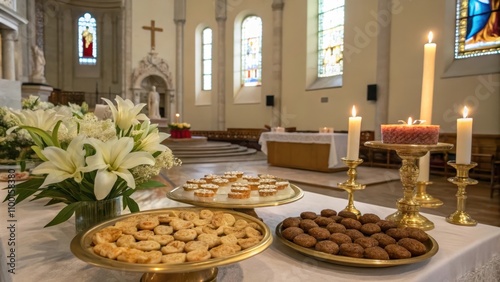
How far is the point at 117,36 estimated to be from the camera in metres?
19.8

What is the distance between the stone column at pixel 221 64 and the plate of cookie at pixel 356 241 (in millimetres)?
14242

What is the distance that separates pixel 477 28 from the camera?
8188mm

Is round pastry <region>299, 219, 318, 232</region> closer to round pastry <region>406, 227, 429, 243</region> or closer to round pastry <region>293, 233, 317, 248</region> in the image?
round pastry <region>293, 233, 317, 248</region>

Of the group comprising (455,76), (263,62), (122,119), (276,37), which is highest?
(276,37)

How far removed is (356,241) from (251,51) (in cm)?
1435

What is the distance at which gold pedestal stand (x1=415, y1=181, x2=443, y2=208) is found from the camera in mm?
1668

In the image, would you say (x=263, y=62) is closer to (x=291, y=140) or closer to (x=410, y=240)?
(x=291, y=140)

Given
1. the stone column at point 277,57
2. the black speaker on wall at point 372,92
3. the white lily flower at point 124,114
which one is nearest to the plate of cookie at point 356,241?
the white lily flower at point 124,114

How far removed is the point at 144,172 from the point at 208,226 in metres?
0.32

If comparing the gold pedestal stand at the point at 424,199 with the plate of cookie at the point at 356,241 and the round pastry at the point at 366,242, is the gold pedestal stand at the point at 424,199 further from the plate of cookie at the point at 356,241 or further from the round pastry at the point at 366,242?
the round pastry at the point at 366,242

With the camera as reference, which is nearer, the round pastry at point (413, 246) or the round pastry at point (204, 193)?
the round pastry at point (413, 246)

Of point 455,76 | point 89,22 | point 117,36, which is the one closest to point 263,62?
point 455,76

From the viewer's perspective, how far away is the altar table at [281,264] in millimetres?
1002

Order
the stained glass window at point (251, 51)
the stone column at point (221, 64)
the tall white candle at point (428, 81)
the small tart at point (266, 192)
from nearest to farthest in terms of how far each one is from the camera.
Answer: the small tart at point (266, 192) < the tall white candle at point (428, 81) < the stained glass window at point (251, 51) < the stone column at point (221, 64)
